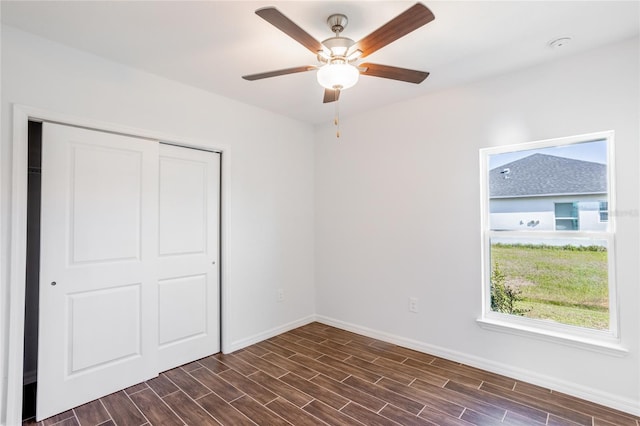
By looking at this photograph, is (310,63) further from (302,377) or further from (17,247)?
(302,377)

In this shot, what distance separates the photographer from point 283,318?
3.81 metres

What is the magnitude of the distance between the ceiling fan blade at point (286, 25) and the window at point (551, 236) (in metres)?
1.96

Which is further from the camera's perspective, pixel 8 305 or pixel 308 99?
pixel 308 99

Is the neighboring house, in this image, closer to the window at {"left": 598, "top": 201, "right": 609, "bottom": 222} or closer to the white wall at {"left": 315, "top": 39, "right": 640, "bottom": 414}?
the window at {"left": 598, "top": 201, "right": 609, "bottom": 222}

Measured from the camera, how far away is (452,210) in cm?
304

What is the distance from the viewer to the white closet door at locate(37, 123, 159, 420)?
2.23 m

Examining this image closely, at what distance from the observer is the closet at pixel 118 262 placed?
2.24m

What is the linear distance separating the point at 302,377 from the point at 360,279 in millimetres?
1359

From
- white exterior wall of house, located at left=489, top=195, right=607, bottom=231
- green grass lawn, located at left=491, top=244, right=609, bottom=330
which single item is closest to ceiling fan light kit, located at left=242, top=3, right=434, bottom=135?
white exterior wall of house, located at left=489, top=195, right=607, bottom=231

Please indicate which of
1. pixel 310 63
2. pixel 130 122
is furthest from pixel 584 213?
pixel 130 122

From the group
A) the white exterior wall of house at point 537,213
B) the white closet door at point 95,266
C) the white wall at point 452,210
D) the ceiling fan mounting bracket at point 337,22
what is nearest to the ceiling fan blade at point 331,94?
the ceiling fan mounting bracket at point 337,22

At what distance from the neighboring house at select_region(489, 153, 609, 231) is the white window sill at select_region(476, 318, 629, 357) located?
0.82m

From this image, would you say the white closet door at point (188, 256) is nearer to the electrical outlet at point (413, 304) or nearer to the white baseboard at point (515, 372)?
the white baseboard at point (515, 372)

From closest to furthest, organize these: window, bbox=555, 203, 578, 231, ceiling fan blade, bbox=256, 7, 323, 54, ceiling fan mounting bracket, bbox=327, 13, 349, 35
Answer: ceiling fan blade, bbox=256, 7, 323, 54, ceiling fan mounting bracket, bbox=327, 13, 349, 35, window, bbox=555, 203, 578, 231
